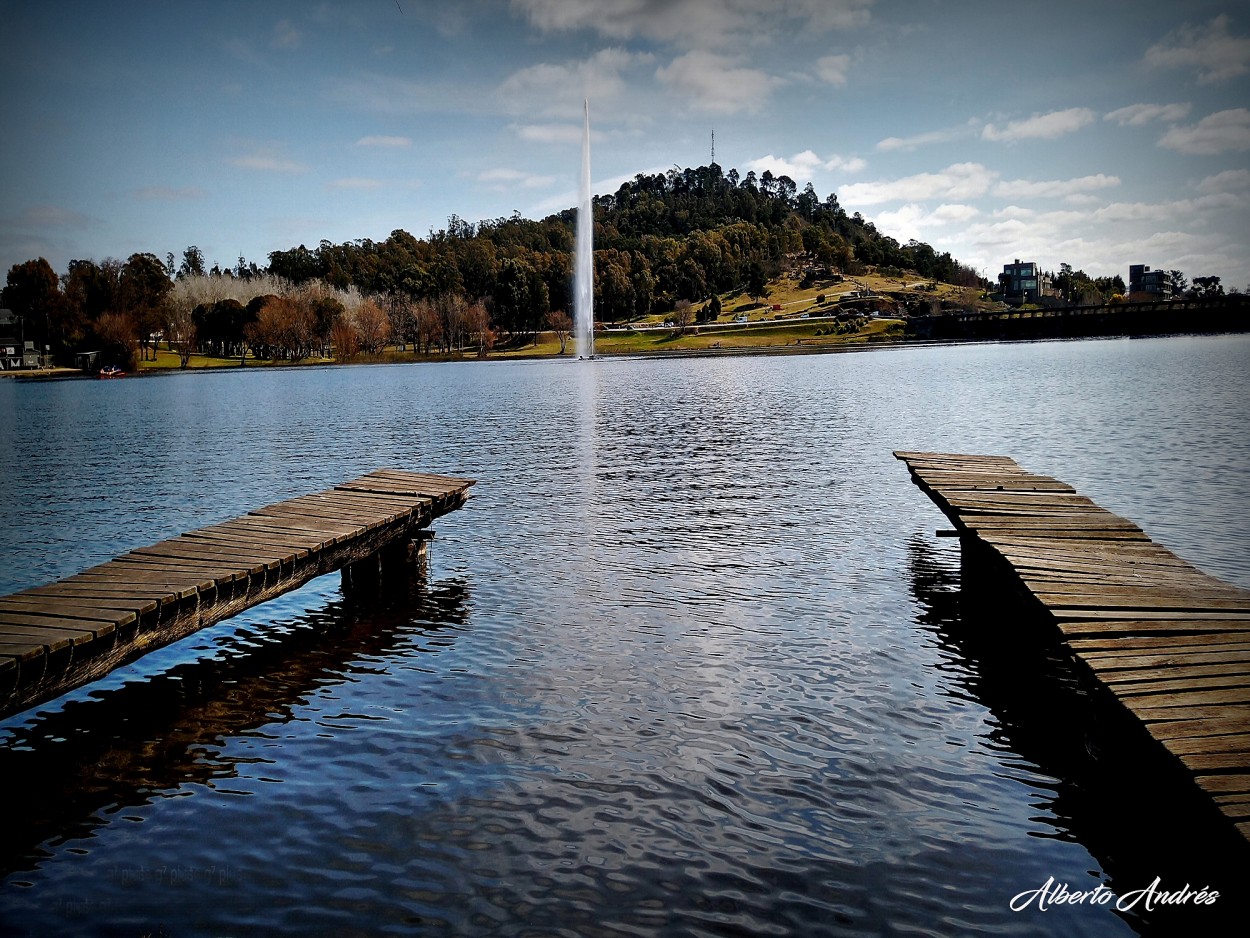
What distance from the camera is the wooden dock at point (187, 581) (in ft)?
35.3

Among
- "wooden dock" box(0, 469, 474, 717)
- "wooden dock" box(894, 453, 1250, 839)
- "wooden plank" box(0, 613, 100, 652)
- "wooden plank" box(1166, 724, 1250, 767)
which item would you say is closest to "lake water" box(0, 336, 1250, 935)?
"wooden plank" box(1166, 724, 1250, 767)

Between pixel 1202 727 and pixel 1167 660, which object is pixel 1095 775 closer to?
pixel 1167 660

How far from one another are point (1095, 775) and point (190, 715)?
11.7 meters

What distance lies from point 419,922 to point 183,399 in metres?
98.5

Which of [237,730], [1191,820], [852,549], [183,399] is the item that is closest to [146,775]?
[237,730]

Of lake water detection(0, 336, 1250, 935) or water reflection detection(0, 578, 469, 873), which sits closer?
lake water detection(0, 336, 1250, 935)

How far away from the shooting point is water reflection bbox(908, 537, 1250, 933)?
309 inches

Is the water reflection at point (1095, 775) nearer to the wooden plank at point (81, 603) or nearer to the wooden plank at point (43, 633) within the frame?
the wooden plank at point (43, 633)

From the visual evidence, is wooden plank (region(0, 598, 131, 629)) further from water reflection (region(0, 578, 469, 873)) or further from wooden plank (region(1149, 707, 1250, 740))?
wooden plank (region(1149, 707, 1250, 740))

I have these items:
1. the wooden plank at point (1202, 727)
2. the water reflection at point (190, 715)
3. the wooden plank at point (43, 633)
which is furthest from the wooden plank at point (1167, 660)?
the wooden plank at point (43, 633)

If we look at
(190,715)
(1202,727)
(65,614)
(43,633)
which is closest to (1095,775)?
(1202,727)

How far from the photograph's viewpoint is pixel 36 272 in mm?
172750

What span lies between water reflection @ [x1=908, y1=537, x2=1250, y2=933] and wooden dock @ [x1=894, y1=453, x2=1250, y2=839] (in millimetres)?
251

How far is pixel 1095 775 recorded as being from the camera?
34.6 feet
